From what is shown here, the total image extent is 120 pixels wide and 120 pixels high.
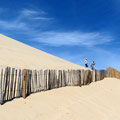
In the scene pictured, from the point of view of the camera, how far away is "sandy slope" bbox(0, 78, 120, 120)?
6.65m

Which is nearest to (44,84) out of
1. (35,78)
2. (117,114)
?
(35,78)

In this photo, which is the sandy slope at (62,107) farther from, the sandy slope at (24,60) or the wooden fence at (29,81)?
the sandy slope at (24,60)

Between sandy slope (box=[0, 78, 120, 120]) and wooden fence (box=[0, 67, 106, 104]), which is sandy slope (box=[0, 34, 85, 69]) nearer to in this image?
wooden fence (box=[0, 67, 106, 104])

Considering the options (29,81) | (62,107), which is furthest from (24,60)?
(62,107)

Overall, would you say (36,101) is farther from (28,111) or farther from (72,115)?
(72,115)

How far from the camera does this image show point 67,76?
10.7 metres

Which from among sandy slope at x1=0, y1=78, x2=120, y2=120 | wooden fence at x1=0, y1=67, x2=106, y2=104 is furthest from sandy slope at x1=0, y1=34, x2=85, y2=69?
sandy slope at x1=0, y1=78, x2=120, y2=120

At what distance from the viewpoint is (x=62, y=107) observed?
789 centimetres

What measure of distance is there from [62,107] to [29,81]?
6.13 ft

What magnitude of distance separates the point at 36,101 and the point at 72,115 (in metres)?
1.65

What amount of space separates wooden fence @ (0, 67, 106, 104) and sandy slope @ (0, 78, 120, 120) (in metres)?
0.27

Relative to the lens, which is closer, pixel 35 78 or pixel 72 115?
pixel 72 115

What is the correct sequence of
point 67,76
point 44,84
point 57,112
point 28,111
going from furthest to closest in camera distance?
point 67,76, point 44,84, point 57,112, point 28,111

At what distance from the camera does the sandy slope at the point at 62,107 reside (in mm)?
6646
